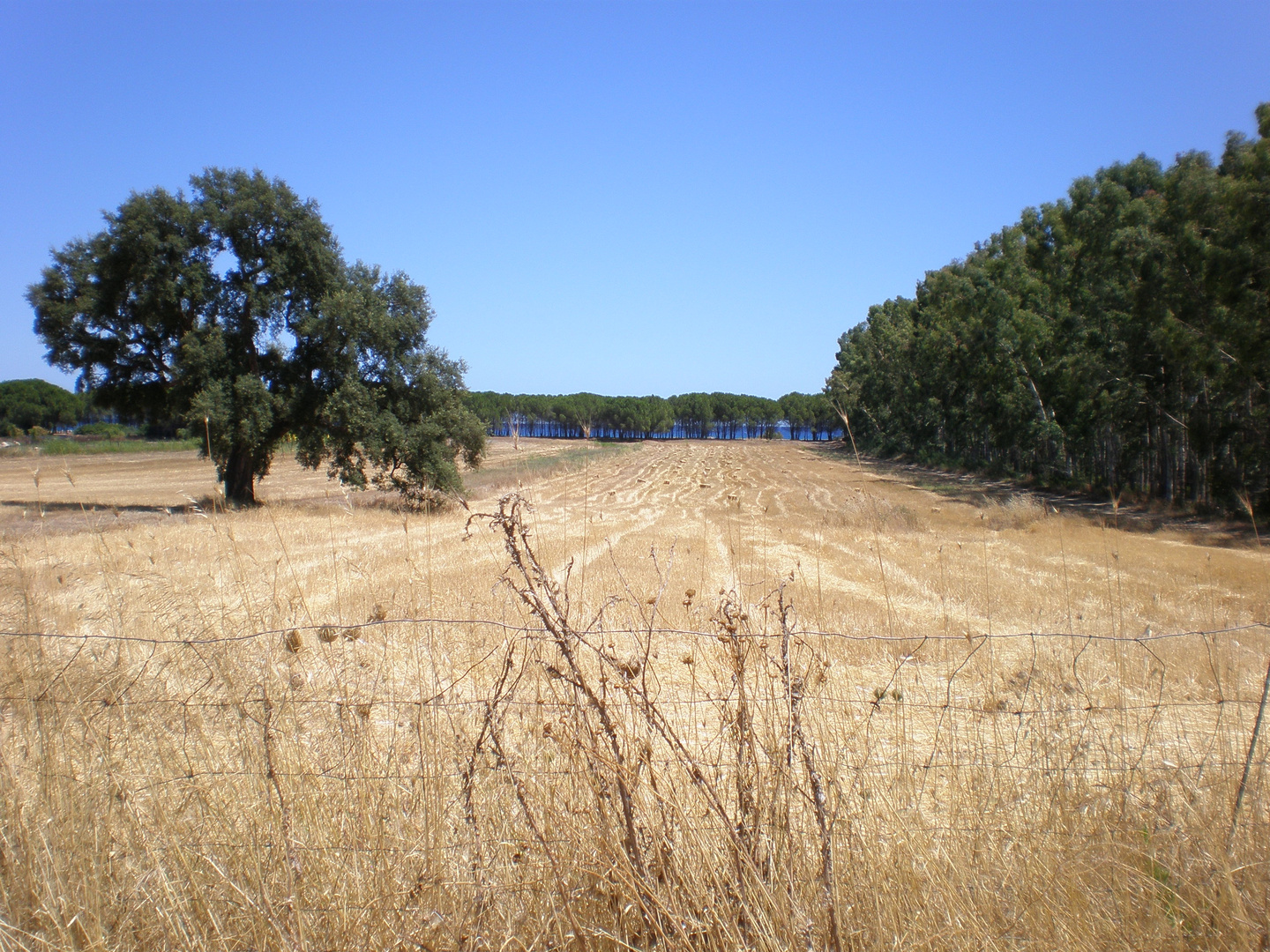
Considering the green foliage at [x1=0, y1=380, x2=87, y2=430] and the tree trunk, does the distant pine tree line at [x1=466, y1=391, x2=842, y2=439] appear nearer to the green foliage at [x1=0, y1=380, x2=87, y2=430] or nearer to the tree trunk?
the green foliage at [x1=0, y1=380, x2=87, y2=430]

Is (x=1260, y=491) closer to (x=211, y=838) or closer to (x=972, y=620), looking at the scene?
(x=972, y=620)

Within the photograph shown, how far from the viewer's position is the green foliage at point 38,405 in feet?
285

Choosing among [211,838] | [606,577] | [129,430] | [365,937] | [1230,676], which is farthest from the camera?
[129,430]

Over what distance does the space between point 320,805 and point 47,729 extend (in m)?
1.37

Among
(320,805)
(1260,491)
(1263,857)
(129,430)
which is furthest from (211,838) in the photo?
(129,430)

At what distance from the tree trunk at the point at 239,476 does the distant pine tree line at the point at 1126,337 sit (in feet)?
64.5

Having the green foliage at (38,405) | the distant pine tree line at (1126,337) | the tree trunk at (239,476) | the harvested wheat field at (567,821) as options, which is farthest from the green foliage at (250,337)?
the green foliage at (38,405)

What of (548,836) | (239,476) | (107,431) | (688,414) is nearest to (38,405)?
(107,431)

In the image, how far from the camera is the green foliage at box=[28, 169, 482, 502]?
914 inches

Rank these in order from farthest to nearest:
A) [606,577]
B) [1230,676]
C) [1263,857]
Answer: [606,577] < [1230,676] < [1263,857]

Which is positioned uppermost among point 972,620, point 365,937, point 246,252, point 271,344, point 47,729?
point 246,252

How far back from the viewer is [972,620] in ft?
31.3

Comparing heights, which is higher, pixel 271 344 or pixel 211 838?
pixel 271 344

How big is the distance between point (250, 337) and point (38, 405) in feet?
309
